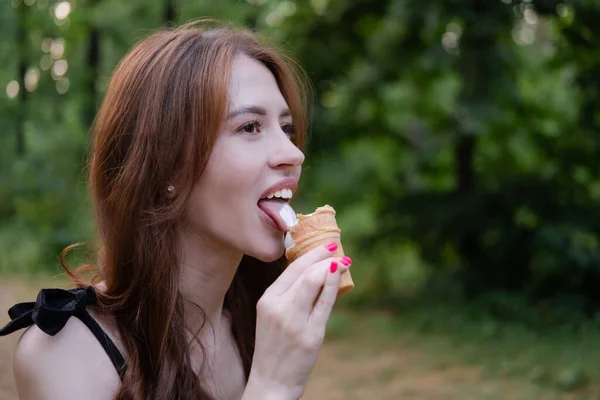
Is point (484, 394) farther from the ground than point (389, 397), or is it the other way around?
point (484, 394)

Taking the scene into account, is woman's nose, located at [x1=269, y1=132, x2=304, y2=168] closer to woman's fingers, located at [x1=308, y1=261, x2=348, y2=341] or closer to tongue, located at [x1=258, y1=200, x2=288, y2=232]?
tongue, located at [x1=258, y1=200, x2=288, y2=232]

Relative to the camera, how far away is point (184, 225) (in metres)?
2.05

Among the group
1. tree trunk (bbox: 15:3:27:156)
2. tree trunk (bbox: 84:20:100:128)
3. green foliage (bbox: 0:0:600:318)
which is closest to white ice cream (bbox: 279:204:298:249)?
green foliage (bbox: 0:0:600:318)

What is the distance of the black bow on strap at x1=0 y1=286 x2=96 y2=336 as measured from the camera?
169 cm

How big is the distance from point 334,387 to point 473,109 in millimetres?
3177

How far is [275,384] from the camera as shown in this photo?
177 centimetres

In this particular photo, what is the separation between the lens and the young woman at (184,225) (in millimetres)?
1784

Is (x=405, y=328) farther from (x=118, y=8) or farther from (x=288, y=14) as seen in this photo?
(x=118, y=8)

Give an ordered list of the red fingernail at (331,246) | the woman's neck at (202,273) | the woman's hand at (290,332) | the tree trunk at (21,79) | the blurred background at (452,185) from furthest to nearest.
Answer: the tree trunk at (21,79), the blurred background at (452,185), the woman's neck at (202,273), the red fingernail at (331,246), the woman's hand at (290,332)

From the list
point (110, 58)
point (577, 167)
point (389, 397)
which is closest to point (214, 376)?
point (389, 397)

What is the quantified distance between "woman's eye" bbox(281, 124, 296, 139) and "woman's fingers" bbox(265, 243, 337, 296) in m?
0.45

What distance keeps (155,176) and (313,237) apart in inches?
19.5

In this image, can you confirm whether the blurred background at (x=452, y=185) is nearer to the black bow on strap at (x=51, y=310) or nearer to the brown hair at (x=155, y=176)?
the brown hair at (x=155, y=176)

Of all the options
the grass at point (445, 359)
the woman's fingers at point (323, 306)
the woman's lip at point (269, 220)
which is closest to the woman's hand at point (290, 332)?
the woman's fingers at point (323, 306)
